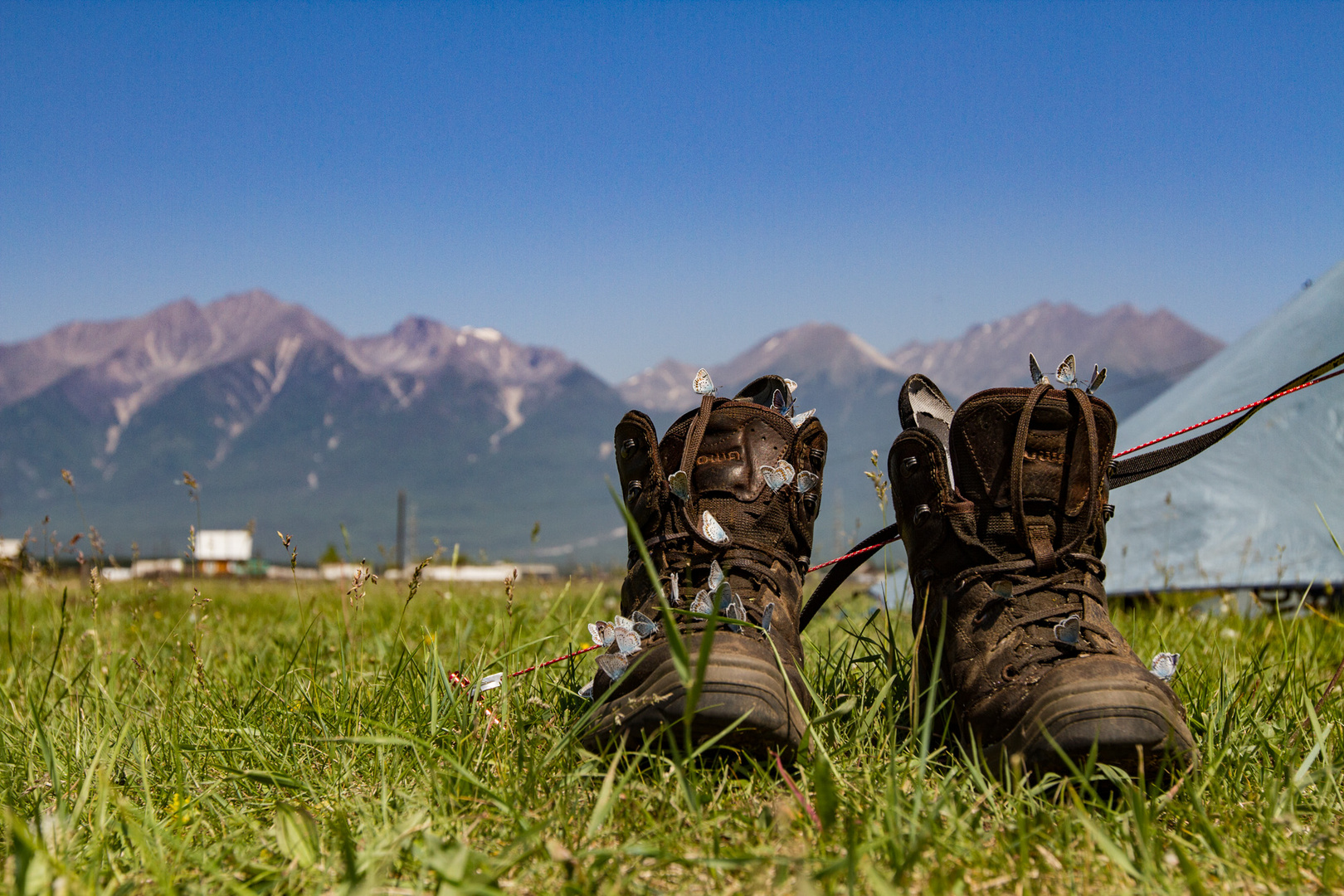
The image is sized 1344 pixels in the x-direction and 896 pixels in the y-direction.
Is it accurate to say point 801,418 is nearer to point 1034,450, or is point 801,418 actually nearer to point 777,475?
point 777,475

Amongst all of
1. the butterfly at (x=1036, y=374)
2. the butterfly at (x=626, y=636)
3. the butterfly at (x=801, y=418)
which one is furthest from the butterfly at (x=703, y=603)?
the butterfly at (x=1036, y=374)

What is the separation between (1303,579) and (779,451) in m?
5.37

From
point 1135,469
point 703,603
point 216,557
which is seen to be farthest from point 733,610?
point 216,557

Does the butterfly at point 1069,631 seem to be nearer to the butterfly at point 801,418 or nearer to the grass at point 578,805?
the grass at point 578,805

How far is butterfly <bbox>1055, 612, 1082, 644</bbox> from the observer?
166 centimetres

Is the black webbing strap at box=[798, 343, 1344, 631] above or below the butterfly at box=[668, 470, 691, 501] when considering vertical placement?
below

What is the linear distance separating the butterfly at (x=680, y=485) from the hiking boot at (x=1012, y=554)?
0.47m

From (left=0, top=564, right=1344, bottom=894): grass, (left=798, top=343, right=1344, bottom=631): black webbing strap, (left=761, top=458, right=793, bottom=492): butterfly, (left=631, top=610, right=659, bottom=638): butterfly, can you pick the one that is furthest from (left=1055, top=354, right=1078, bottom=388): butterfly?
(left=631, top=610, right=659, bottom=638): butterfly

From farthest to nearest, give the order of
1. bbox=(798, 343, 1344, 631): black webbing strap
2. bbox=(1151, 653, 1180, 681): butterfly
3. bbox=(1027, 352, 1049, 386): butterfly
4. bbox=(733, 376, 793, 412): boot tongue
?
bbox=(733, 376, 793, 412): boot tongue → bbox=(798, 343, 1344, 631): black webbing strap → bbox=(1027, 352, 1049, 386): butterfly → bbox=(1151, 653, 1180, 681): butterfly

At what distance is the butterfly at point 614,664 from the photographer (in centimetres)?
173

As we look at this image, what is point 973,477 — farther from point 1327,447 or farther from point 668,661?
point 1327,447

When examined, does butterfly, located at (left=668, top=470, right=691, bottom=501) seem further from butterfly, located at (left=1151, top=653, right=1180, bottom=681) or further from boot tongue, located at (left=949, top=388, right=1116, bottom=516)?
butterfly, located at (left=1151, top=653, right=1180, bottom=681)

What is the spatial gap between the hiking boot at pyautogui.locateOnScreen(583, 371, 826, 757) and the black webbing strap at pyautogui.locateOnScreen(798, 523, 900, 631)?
0.13m

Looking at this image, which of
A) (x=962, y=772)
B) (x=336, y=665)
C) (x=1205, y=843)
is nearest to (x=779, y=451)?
(x=962, y=772)
